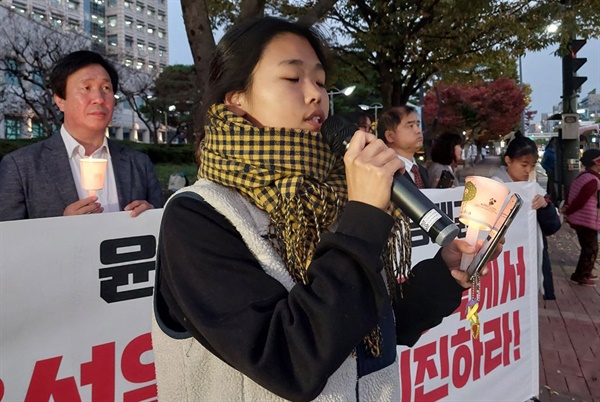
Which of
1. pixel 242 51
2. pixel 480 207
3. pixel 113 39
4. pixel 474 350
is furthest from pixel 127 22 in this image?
pixel 480 207

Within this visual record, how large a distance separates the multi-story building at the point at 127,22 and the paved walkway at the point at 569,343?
5368cm

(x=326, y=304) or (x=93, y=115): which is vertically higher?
(x=93, y=115)

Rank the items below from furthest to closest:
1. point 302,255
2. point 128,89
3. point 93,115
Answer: point 128,89 → point 93,115 → point 302,255

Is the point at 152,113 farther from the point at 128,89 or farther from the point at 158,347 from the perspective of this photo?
the point at 158,347

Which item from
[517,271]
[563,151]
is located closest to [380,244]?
[517,271]

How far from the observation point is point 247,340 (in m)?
0.99

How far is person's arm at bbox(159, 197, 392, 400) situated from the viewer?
982mm

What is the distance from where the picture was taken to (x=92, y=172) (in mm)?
2076

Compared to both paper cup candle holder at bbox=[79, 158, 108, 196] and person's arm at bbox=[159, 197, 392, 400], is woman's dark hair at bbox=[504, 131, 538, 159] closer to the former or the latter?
paper cup candle holder at bbox=[79, 158, 108, 196]

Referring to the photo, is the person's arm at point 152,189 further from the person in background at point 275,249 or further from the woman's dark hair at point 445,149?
the woman's dark hair at point 445,149

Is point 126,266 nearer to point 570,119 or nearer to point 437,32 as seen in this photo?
point 437,32

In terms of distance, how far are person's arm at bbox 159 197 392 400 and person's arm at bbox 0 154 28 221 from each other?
1454 millimetres

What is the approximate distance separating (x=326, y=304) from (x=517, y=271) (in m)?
2.73

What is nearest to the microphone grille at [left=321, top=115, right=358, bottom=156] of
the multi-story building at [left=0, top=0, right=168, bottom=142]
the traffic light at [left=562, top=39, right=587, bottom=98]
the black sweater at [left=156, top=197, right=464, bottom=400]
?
the black sweater at [left=156, top=197, right=464, bottom=400]
